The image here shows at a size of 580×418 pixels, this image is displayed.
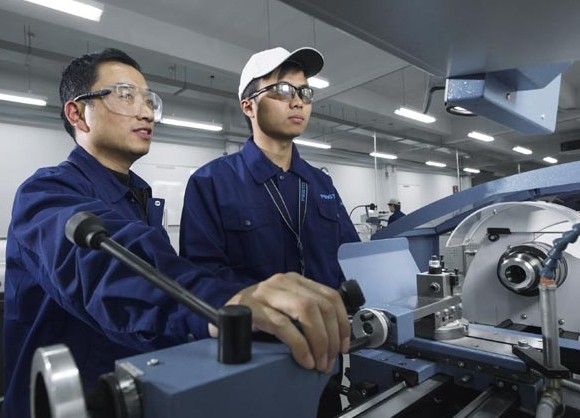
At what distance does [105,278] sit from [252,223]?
2.00ft

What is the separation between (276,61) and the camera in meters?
1.13

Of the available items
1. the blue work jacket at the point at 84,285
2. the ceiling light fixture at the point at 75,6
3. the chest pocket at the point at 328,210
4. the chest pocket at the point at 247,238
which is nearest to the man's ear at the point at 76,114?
the blue work jacket at the point at 84,285

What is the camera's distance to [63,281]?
0.59 meters

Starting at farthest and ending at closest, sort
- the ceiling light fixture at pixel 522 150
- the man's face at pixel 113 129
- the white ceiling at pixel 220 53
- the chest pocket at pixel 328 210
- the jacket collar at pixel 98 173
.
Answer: the ceiling light fixture at pixel 522 150, the white ceiling at pixel 220 53, the chest pocket at pixel 328 210, the man's face at pixel 113 129, the jacket collar at pixel 98 173

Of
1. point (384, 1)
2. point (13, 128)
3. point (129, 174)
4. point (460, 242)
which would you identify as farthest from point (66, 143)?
point (384, 1)

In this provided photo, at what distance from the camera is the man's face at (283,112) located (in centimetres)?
114

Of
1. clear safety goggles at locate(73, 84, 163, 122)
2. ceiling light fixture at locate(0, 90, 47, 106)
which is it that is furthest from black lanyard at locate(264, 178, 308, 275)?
ceiling light fixture at locate(0, 90, 47, 106)

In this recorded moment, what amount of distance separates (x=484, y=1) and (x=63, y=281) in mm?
720

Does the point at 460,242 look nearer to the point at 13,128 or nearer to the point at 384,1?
the point at 384,1

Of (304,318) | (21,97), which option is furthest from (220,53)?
(304,318)

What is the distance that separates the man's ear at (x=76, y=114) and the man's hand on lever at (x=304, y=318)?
836 millimetres

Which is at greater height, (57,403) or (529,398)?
(57,403)

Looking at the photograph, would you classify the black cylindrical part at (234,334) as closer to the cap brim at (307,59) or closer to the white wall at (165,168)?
the cap brim at (307,59)

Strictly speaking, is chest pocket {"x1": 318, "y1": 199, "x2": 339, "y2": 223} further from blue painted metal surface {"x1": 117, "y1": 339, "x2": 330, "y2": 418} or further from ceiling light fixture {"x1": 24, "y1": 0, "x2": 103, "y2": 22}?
ceiling light fixture {"x1": 24, "y1": 0, "x2": 103, "y2": 22}
